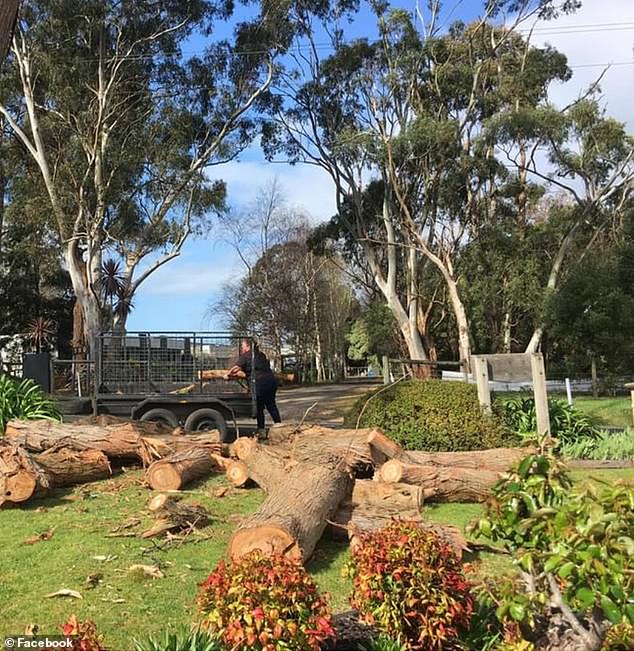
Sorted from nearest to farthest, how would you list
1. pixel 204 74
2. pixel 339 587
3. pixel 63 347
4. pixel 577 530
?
pixel 577 530
pixel 339 587
pixel 204 74
pixel 63 347

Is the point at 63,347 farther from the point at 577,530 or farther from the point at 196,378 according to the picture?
the point at 577,530

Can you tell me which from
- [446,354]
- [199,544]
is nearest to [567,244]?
[446,354]

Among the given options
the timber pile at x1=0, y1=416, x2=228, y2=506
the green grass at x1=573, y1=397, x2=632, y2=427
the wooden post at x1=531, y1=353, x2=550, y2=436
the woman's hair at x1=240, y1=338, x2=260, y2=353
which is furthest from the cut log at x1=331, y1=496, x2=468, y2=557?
the green grass at x1=573, y1=397, x2=632, y2=427

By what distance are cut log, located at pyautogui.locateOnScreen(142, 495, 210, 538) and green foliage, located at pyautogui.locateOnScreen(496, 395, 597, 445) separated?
16.6 ft

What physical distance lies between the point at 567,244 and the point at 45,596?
1015 inches

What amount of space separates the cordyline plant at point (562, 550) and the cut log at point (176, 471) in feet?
16.3

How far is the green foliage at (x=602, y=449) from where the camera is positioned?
29.3ft

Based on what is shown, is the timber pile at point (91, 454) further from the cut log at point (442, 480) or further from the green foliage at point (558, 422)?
the green foliage at point (558, 422)

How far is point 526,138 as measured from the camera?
82.4 feet

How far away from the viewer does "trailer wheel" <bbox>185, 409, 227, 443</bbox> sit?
36.0ft

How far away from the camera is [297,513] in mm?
5043

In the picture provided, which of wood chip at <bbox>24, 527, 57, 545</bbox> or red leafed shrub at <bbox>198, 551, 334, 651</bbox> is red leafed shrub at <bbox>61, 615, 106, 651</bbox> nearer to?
red leafed shrub at <bbox>198, 551, 334, 651</bbox>

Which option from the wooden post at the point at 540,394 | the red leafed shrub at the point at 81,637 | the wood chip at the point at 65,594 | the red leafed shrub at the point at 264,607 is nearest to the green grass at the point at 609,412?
the wooden post at the point at 540,394

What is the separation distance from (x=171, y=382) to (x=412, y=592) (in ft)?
30.5
